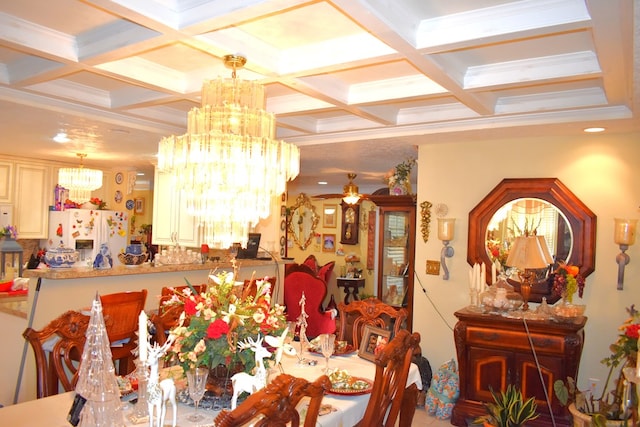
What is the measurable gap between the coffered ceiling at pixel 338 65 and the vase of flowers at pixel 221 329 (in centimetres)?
124

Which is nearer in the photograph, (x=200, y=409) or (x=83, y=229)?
(x=200, y=409)

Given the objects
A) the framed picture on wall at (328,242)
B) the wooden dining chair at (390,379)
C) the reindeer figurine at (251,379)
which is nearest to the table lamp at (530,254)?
the wooden dining chair at (390,379)

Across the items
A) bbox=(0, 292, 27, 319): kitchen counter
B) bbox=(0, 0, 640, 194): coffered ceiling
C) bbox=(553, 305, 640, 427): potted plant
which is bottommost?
bbox=(553, 305, 640, 427): potted plant

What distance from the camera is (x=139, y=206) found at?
31.6 feet

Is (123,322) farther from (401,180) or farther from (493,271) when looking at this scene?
(401,180)

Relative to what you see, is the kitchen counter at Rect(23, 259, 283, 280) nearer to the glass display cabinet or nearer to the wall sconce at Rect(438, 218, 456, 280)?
the glass display cabinet

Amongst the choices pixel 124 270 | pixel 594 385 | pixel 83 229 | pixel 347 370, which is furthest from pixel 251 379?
pixel 83 229

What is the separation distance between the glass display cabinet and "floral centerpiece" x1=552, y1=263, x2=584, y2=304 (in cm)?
177

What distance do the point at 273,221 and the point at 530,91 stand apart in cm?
338

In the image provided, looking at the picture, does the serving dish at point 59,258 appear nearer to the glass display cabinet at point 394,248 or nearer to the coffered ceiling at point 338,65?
the coffered ceiling at point 338,65

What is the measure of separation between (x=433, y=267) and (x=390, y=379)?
8.49 ft

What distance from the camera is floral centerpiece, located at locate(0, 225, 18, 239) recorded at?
6289 millimetres

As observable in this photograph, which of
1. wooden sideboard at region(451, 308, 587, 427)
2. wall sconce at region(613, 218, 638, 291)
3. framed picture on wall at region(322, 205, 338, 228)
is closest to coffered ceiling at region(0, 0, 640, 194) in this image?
wall sconce at region(613, 218, 638, 291)

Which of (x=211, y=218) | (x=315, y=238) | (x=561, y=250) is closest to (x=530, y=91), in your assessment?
(x=561, y=250)
